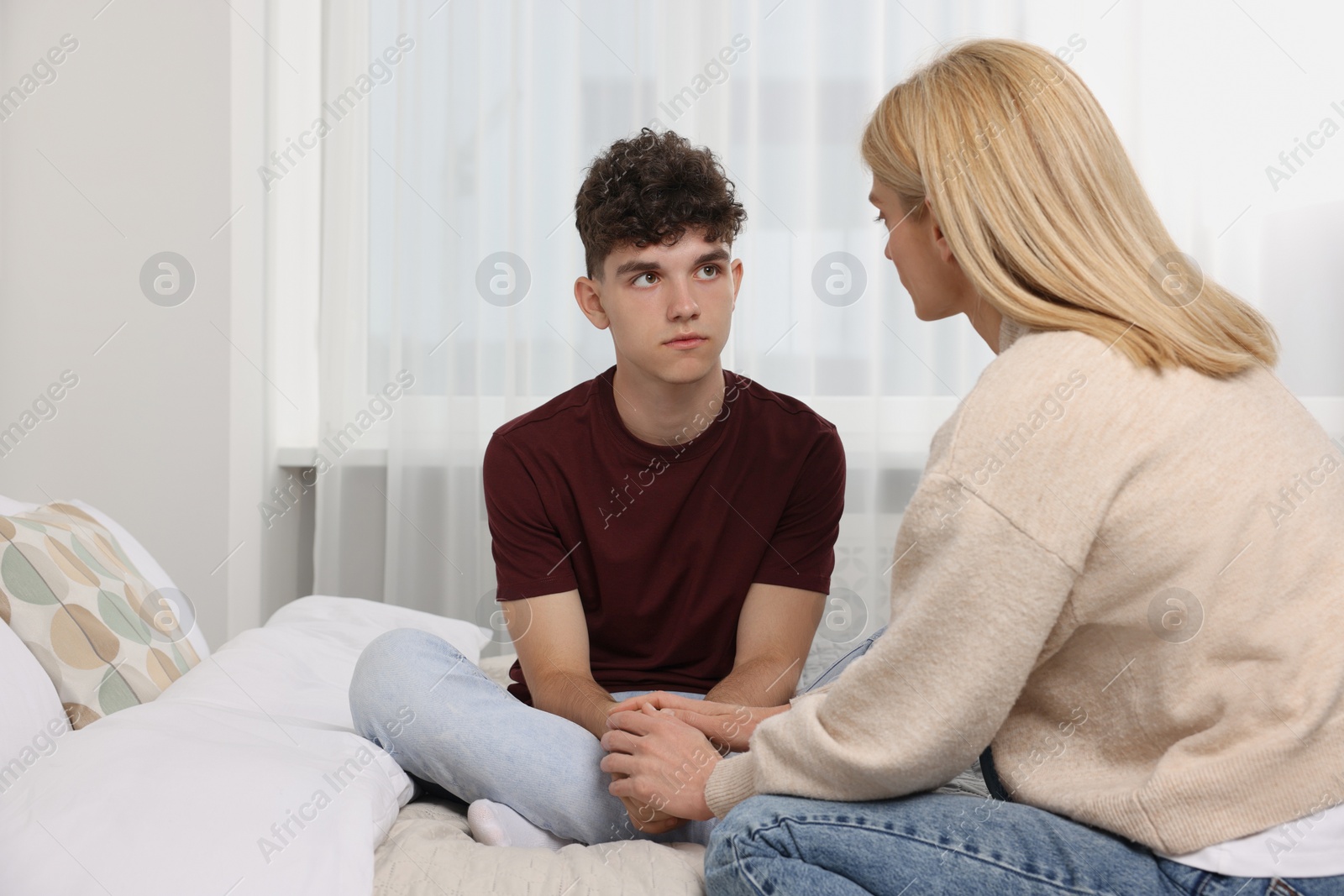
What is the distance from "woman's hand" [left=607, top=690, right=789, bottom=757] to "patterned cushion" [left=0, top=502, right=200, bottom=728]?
62 centimetres

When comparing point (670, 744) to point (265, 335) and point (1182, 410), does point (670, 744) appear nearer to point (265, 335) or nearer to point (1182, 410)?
point (1182, 410)

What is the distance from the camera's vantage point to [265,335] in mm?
2600

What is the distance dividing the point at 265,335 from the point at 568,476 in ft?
4.78

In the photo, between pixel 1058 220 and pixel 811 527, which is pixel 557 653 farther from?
pixel 1058 220

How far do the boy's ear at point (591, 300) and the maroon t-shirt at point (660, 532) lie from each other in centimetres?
17

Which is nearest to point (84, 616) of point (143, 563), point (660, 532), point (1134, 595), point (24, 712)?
point (24, 712)

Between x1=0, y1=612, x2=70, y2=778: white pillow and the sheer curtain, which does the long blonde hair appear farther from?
the sheer curtain

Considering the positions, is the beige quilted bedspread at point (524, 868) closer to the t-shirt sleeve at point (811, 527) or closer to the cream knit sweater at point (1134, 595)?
the cream knit sweater at point (1134, 595)

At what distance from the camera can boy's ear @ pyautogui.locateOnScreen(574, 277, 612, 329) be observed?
1.52m

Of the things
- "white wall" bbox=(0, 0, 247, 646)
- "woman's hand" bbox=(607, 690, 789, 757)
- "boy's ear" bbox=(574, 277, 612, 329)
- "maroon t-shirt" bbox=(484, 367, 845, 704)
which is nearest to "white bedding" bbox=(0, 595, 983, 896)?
"woman's hand" bbox=(607, 690, 789, 757)

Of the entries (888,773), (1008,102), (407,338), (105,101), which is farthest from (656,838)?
(105,101)

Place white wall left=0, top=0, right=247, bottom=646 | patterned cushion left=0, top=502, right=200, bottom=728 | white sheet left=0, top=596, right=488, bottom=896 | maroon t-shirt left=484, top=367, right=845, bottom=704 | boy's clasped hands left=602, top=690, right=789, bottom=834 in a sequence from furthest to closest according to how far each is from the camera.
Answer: white wall left=0, top=0, right=247, bottom=646 → maroon t-shirt left=484, top=367, right=845, bottom=704 → patterned cushion left=0, top=502, right=200, bottom=728 → boy's clasped hands left=602, top=690, right=789, bottom=834 → white sheet left=0, top=596, right=488, bottom=896

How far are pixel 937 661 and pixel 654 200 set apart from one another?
84 centimetres

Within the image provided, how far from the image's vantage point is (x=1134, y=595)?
75 cm
